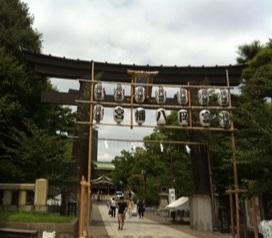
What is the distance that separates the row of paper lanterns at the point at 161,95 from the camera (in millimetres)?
23234

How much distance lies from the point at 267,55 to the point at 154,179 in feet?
124

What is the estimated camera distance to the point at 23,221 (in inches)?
620

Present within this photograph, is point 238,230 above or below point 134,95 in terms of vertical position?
below

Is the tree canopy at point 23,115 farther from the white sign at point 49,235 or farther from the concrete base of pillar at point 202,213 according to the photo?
the concrete base of pillar at point 202,213

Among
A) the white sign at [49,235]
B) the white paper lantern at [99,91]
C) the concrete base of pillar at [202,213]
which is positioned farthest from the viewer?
the concrete base of pillar at [202,213]

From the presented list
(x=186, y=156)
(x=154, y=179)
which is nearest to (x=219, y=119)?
(x=186, y=156)

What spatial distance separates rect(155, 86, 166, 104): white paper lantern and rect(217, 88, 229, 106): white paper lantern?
3.11 metres

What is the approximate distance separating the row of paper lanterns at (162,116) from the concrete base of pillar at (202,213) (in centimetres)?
481

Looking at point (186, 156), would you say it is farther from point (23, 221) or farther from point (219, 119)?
point (23, 221)

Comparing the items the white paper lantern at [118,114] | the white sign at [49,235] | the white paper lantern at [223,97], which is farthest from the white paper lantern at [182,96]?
the white sign at [49,235]

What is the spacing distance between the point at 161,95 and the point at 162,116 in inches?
47.0

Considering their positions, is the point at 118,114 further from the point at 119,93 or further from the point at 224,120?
the point at 224,120

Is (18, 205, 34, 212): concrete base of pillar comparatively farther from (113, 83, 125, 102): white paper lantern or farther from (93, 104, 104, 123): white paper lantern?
(113, 83, 125, 102): white paper lantern

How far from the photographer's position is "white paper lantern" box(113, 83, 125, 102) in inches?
915
